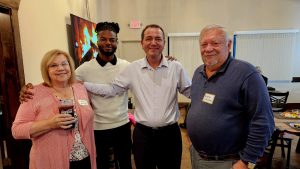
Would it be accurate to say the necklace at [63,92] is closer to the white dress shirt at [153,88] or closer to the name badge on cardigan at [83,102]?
the name badge on cardigan at [83,102]

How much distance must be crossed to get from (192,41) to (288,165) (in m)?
3.61

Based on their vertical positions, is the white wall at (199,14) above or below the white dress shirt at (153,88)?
above

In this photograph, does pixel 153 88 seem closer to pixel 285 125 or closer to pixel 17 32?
pixel 17 32

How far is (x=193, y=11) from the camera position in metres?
5.58

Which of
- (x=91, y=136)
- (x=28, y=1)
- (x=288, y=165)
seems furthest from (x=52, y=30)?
(x=288, y=165)

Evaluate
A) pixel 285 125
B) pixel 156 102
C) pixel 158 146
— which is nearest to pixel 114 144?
pixel 158 146

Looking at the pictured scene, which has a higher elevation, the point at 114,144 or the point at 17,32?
the point at 17,32

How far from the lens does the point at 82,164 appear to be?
151 cm

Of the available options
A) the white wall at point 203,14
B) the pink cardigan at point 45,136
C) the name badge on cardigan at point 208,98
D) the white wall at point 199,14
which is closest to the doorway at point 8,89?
the pink cardigan at point 45,136

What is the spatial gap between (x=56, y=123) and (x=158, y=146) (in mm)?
862

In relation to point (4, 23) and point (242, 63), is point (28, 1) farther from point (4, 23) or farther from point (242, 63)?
point (242, 63)

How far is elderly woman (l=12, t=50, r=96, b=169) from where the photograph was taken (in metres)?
1.34

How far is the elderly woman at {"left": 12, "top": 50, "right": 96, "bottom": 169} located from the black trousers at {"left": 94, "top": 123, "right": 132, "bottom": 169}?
420 mm

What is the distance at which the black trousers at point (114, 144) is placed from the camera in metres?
1.99
